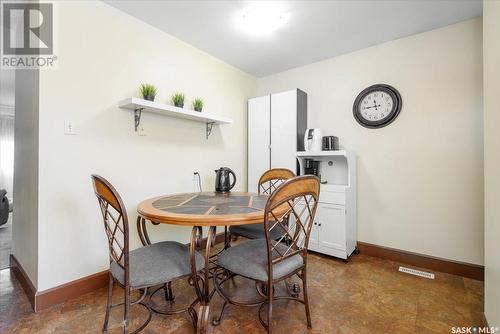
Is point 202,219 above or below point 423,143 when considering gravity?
below

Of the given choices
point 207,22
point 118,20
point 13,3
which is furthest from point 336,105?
point 13,3

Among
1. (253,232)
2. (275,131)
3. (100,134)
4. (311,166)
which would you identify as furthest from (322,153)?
(100,134)

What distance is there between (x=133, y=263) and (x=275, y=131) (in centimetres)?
227

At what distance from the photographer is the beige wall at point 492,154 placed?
1.17 m

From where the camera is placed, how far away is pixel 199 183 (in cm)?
271

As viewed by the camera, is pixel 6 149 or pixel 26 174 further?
pixel 6 149

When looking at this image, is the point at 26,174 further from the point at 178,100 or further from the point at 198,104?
the point at 198,104

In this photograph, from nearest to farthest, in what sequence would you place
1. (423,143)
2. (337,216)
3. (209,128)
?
1. (423,143)
2. (337,216)
3. (209,128)

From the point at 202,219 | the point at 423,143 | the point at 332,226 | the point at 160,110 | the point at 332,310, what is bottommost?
the point at 332,310

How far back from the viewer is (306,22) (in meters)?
2.17

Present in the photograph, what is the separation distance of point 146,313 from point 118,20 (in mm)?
2400

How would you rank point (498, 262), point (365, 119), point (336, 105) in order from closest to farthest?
point (498, 262) → point (365, 119) → point (336, 105)

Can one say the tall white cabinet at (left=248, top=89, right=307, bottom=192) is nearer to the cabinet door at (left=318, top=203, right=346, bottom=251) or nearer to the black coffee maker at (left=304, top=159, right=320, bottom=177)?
the black coffee maker at (left=304, top=159, right=320, bottom=177)

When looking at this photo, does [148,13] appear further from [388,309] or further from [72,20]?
[388,309]
